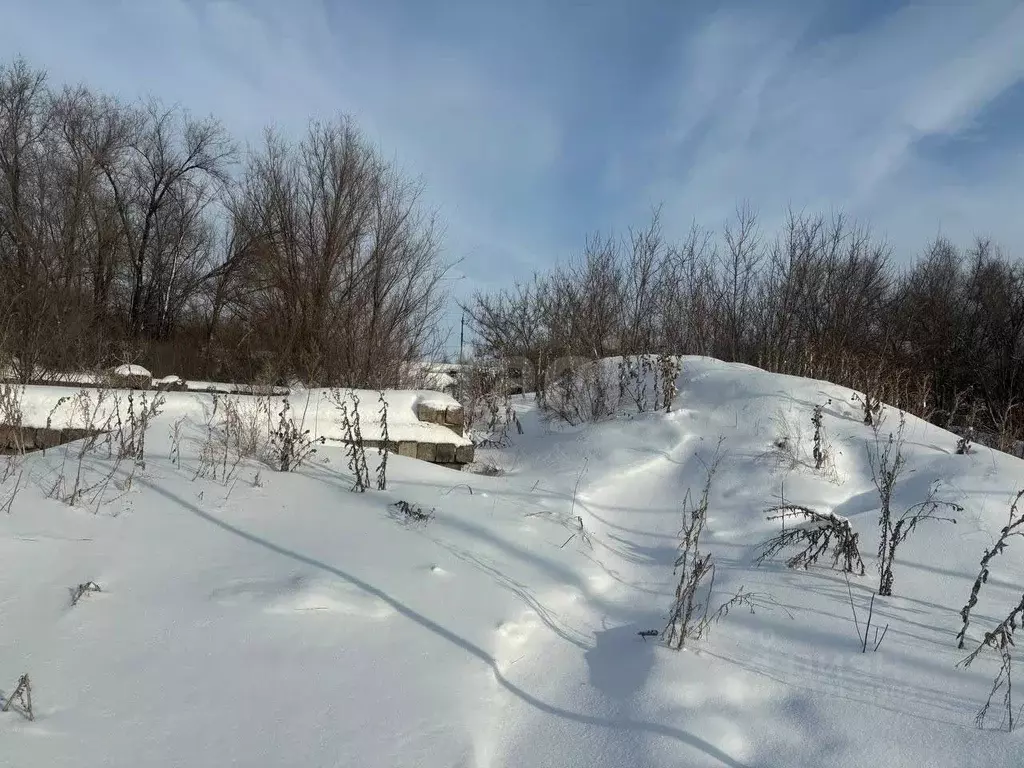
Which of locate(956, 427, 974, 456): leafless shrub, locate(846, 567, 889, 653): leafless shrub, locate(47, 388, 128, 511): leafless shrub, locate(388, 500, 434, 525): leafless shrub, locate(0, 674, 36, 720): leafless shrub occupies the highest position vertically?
locate(956, 427, 974, 456): leafless shrub

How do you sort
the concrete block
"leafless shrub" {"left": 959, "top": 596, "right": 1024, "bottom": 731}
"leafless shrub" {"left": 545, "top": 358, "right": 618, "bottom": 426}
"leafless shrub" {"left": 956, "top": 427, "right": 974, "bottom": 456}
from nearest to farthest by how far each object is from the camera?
"leafless shrub" {"left": 959, "top": 596, "right": 1024, "bottom": 731}, "leafless shrub" {"left": 956, "top": 427, "right": 974, "bottom": 456}, the concrete block, "leafless shrub" {"left": 545, "top": 358, "right": 618, "bottom": 426}

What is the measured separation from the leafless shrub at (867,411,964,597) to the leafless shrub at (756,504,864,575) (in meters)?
0.15

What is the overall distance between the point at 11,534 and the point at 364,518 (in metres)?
1.71

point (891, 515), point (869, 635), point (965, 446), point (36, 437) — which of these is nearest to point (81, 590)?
point (36, 437)

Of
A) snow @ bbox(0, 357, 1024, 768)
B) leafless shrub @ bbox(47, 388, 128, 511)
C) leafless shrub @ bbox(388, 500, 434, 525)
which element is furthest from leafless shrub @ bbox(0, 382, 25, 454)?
leafless shrub @ bbox(388, 500, 434, 525)

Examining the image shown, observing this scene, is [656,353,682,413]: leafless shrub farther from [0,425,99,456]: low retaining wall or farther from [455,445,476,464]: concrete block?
[0,425,99,456]: low retaining wall

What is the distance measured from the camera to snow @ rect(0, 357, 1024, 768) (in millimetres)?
1928

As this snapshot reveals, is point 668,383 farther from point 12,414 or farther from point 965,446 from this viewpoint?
point 12,414

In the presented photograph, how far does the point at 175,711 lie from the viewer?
1875 millimetres

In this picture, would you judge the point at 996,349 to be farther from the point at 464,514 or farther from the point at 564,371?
the point at 464,514

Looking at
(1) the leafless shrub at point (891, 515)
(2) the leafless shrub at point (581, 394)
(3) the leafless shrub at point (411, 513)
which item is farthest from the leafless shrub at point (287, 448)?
(2) the leafless shrub at point (581, 394)

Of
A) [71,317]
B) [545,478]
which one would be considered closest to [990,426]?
[545,478]

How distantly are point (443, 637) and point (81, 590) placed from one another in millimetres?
1446

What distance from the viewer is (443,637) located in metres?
2.54
